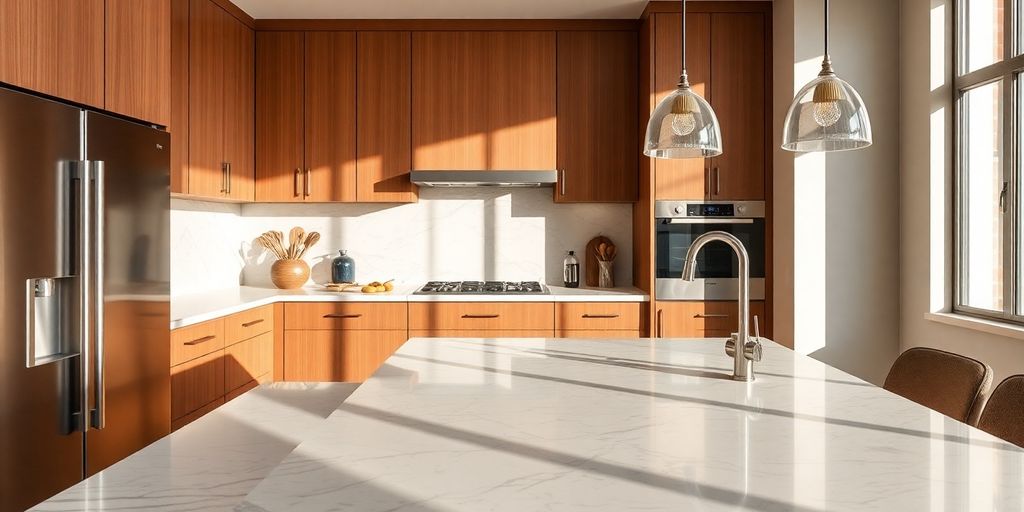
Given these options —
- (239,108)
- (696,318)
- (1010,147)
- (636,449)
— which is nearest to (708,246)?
(696,318)

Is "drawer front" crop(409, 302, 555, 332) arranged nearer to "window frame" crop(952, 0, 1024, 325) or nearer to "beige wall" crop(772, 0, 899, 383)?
"beige wall" crop(772, 0, 899, 383)

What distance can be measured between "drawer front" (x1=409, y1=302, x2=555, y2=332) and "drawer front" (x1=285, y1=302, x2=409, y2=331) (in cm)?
9

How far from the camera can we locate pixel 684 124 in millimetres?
1771

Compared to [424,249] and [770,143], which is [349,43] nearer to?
[424,249]

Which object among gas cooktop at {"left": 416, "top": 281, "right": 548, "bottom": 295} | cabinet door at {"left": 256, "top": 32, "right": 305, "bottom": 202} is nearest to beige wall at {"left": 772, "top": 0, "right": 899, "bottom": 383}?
gas cooktop at {"left": 416, "top": 281, "right": 548, "bottom": 295}

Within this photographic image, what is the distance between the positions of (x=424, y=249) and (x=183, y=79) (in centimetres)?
177

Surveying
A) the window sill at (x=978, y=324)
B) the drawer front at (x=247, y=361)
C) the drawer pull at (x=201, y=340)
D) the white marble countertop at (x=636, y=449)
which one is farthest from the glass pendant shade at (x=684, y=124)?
the drawer front at (x=247, y=361)

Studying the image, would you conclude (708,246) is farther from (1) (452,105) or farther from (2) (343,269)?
(2) (343,269)

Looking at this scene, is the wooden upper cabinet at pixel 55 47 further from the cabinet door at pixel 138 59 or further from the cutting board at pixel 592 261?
the cutting board at pixel 592 261

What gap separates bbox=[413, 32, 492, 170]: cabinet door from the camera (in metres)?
4.08

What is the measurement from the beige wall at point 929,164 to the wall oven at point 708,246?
0.76 metres

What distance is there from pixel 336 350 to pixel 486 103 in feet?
5.62

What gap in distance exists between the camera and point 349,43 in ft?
13.5

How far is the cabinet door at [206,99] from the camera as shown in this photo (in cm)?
337
